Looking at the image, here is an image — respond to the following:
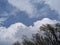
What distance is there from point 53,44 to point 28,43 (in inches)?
218

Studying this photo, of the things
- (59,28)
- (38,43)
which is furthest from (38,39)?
(59,28)

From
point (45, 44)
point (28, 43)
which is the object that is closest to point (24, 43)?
point (28, 43)

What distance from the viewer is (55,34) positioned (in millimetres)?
56125

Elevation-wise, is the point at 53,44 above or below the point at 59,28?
below

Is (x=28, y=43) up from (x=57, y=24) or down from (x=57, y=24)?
down

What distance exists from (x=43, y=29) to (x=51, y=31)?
1896mm

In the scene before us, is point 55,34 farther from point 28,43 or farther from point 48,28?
point 28,43

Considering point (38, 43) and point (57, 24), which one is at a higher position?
point (57, 24)

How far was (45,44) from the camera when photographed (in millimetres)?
57062

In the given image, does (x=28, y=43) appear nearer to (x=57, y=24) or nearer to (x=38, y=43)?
(x=38, y=43)

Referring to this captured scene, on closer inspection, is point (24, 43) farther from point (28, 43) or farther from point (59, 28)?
point (59, 28)

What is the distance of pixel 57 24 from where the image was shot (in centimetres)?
5934

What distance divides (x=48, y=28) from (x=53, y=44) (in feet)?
11.6

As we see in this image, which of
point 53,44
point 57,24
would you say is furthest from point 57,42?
point 57,24
